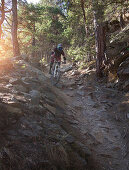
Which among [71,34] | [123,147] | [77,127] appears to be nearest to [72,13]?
[71,34]

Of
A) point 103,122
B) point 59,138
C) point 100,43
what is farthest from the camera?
point 100,43

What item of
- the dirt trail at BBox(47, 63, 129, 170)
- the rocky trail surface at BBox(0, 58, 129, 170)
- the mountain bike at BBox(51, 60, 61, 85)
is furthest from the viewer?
the mountain bike at BBox(51, 60, 61, 85)

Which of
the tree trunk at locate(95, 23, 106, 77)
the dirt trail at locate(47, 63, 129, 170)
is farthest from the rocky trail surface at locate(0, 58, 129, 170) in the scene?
the tree trunk at locate(95, 23, 106, 77)

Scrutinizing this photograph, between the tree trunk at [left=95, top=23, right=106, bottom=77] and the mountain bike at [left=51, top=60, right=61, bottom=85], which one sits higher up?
the tree trunk at [left=95, top=23, right=106, bottom=77]

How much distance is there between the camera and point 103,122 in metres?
5.00

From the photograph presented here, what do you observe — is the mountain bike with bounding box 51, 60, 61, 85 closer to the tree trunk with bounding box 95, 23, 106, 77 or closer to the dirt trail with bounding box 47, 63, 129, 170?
the dirt trail with bounding box 47, 63, 129, 170

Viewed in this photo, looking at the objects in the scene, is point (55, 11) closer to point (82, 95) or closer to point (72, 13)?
point (72, 13)

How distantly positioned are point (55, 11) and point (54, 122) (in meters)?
22.7

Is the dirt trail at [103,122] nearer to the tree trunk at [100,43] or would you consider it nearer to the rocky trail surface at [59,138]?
the rocky trail surface at [59,138]

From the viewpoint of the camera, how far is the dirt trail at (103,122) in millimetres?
3404

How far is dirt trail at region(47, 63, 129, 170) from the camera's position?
3.40 meters

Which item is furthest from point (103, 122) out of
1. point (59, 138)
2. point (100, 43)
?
point (100, 43)

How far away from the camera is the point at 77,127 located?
4.46 m

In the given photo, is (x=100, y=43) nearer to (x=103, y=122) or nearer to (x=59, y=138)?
(x=103, y=122)
